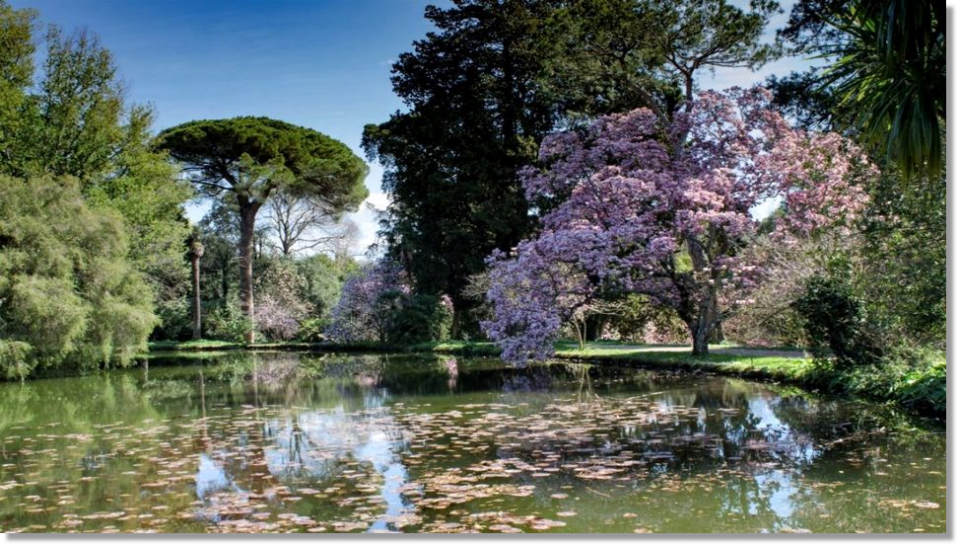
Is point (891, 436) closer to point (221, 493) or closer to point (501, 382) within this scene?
point (221, 493)

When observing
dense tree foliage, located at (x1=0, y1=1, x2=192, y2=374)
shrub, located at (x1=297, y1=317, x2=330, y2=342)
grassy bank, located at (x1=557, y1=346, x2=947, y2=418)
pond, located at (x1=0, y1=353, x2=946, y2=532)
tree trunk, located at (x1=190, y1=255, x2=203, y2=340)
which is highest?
dense tree foliage, located at (x1=0, y1=1, x2=192, y2=374)

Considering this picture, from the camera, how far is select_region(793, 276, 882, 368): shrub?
10938 millimetres

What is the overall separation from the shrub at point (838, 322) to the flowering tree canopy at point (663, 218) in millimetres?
2947

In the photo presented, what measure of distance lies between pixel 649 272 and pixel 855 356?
5.33 meters

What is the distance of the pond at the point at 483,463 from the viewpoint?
513 centimetres

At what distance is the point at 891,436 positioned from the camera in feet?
24.9

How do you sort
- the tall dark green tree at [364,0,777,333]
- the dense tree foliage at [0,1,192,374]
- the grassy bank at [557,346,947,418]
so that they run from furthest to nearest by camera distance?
the tall dark green tree at [364,0,777,333]
the dense tree foliage at [0,1,192,374]
the grassy bank at [557,346,947,418]

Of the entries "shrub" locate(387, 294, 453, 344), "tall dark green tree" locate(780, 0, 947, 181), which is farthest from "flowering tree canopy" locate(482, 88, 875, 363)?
"shrub" locate(387, 294, 453, 344)

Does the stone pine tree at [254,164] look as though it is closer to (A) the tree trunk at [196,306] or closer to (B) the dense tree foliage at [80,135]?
(A) the tree trunk at [196,306]

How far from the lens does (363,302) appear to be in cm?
3055

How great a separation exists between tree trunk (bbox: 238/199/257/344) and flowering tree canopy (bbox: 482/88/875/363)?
69.9 ft

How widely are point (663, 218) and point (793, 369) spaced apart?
206 inches

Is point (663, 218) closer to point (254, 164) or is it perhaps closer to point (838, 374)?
point (838, 374)

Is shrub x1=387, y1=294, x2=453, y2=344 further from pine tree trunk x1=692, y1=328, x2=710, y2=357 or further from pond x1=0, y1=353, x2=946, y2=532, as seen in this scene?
pond x1=0, y1=353, x2=946, y2=532
